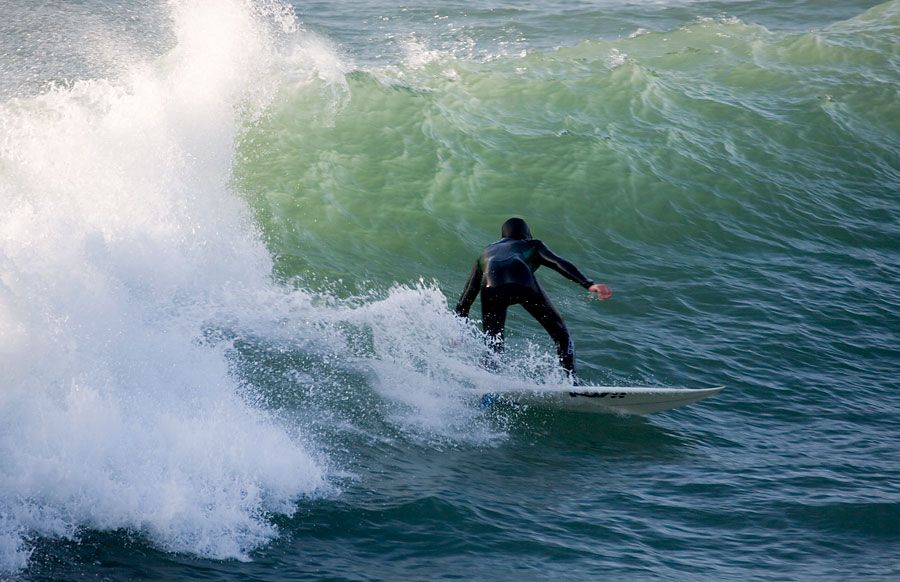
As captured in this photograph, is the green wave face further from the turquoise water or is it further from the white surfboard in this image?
the white surfboard

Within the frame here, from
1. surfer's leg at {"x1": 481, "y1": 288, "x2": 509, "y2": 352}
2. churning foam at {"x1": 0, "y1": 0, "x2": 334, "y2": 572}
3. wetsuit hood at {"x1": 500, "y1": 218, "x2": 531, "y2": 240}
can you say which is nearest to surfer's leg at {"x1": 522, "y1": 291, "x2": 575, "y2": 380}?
surfer's leg at {"x1": 481, "y1": 288, "x2": 509, "y2": 352}

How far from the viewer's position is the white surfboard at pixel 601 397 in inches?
338

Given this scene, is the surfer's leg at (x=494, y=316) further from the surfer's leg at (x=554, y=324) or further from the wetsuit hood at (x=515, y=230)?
the wetsuit hood at (x=515, y=230)

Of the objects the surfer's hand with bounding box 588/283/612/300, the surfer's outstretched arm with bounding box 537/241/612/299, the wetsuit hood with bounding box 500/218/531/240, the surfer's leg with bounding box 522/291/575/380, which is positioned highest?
the wetsuit hood with bounding box 500/218/531/240

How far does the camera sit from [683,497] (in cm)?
746

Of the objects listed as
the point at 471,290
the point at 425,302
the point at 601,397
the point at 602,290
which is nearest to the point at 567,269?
the point at 602,290

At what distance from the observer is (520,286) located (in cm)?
890

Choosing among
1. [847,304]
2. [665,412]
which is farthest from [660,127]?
[665,412]

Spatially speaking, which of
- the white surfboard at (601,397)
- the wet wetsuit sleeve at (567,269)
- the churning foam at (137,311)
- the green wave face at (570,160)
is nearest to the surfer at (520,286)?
the wet wetsuit sleeve at (567,269)

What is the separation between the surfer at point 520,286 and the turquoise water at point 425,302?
377 mm

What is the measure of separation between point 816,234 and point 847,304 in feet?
6.88

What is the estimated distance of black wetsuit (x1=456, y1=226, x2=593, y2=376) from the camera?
8930mm

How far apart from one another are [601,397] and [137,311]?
13.8 ft

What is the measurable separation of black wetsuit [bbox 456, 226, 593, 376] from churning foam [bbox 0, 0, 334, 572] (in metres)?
2.33
